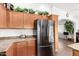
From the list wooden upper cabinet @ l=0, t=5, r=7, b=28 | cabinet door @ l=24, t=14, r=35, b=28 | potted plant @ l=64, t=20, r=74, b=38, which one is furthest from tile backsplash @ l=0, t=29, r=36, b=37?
potted plant @ l=64, t=20, r=74, b=38

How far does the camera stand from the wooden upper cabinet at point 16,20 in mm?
3665

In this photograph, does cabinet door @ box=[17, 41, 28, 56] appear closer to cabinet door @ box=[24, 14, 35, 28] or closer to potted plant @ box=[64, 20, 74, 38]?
cabinet door @ box=[24, 14, 35, 28]

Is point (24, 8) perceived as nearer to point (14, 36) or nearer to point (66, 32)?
point (14, 36)

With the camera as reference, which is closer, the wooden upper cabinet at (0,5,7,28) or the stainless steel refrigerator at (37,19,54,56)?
the wooden upper cabinet at (0,5,7,28)

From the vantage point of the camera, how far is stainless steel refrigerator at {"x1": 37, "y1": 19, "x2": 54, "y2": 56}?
12.5 ft

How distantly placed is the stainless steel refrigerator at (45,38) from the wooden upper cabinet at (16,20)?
52 centimetres

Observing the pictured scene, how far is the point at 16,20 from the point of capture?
378 cm

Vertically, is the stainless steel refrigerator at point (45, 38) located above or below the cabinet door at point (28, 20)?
below

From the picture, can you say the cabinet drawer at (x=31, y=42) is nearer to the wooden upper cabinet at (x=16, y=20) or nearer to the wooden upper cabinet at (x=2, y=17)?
the wooden upper cabinet at (x=16, y=20)

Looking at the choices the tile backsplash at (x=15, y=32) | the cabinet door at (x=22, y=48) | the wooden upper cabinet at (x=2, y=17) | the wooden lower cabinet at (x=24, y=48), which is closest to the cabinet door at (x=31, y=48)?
the wooden lower cabinet at (x=24, y=48)

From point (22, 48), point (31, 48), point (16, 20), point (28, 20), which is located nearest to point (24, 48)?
point (22, 48)

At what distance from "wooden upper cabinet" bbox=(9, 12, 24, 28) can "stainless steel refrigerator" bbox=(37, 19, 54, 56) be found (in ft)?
1.71

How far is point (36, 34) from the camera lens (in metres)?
4.11

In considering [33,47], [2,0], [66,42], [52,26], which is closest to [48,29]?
[52,26]
